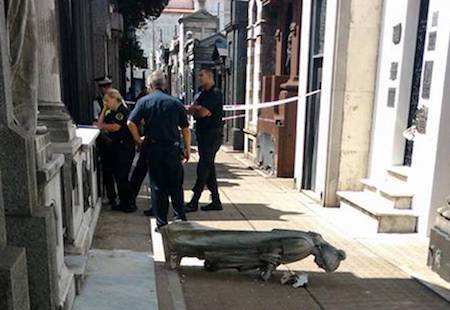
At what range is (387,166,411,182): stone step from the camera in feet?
21.0

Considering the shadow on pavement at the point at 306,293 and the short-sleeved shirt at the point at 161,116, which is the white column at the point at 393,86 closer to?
the shadow on pavement at the point at 306,293

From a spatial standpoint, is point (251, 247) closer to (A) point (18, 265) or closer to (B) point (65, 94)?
(A) point (18, 265)

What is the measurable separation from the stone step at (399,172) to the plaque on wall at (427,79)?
3.70ft

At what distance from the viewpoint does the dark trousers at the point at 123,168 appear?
6504mm

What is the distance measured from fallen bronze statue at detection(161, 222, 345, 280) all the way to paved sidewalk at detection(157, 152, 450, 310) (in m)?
0.18

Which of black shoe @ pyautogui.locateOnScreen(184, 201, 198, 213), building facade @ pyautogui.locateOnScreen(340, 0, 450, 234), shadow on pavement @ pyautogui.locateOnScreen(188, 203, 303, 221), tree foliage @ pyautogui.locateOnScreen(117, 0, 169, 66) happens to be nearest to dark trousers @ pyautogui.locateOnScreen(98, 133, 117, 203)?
black shoe @ pyautogui.locateOnScreen(184, 201, 198, 213)

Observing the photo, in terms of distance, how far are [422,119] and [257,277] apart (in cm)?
292

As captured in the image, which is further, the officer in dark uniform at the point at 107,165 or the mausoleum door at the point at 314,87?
the mausoleum door at the point at 314,87

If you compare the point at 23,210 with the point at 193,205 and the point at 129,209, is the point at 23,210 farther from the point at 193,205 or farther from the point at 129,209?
the point at 193,205

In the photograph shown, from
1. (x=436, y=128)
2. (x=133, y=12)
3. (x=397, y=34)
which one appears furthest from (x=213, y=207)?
(x=133, y=12)

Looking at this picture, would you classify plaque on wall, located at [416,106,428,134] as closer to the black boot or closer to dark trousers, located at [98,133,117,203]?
the black boot

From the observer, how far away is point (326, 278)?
460 cm

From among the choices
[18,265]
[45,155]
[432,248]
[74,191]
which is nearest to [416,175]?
[432,248]

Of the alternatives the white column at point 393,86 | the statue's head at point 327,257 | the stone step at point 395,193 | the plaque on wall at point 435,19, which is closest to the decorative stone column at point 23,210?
the statue's head at point 327,257
